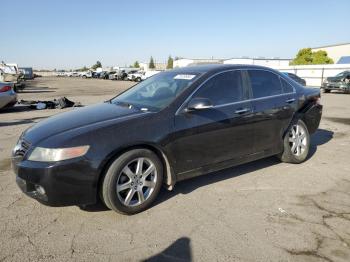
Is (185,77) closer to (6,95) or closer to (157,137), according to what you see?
(157,137)

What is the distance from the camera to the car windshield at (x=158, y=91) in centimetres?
416

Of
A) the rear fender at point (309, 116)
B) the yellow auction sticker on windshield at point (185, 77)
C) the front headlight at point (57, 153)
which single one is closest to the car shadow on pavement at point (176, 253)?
the front headlight at point (57, 153)

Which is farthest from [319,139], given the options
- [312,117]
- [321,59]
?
[321,59]

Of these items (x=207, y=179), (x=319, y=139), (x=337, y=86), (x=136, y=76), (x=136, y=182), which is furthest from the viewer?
(x=136, y=76)

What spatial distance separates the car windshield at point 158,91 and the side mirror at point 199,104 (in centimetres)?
26

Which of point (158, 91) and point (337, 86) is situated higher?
point (158, 91)

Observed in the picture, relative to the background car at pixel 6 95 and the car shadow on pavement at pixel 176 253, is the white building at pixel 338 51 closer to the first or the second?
the background car at pixel 6 95

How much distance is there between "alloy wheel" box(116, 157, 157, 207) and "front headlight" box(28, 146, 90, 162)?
50 cm

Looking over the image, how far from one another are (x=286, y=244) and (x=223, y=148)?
1560 mm

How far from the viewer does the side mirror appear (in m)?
3.88

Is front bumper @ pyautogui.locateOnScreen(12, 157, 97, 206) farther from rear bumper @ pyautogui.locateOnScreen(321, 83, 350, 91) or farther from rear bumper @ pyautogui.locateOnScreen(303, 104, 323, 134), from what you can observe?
rear bumper @ pyautogui.locateOnScreen(321, 83, 350, 91)

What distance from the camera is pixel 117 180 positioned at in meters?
3.52

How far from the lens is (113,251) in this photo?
9.85 feet

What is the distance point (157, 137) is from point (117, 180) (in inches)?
25.6
